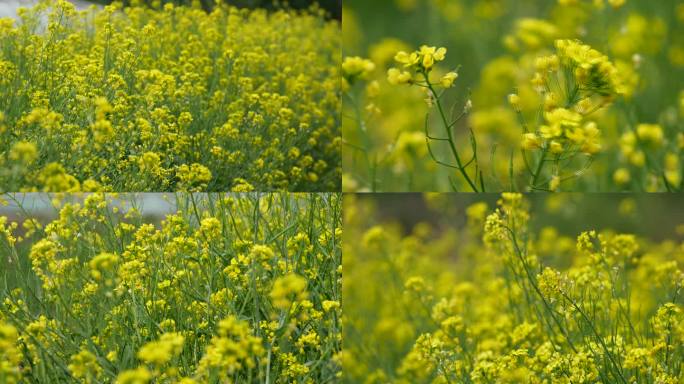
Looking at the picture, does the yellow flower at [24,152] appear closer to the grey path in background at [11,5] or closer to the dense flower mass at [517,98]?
the grey path in background at [11,5]

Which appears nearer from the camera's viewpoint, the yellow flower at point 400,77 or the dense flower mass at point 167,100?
the yellow flower at point 400,77

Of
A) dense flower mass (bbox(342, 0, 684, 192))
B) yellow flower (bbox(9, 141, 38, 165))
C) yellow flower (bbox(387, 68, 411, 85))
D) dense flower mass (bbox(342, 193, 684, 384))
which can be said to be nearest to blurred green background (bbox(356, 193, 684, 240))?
dense flower mass (bbox(342, 193, 684, 384))

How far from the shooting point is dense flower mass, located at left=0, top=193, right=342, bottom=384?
216 centimetres

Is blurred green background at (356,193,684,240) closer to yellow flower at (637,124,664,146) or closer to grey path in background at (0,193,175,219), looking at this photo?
yellow flower at (637,124,664,146)

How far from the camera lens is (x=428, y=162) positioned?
2945 mm

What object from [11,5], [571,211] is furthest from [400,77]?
[571,211]

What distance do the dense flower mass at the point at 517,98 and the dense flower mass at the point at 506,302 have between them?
16 cm

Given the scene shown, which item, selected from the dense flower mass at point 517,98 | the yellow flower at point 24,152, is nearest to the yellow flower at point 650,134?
the dense flower mass at point 517,98

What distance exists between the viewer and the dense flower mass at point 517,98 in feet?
7.15

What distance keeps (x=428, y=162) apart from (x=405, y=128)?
0.27m

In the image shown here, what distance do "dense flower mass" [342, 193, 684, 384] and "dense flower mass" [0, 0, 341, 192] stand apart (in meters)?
0.36

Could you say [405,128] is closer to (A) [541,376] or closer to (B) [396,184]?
(B) [396,184]

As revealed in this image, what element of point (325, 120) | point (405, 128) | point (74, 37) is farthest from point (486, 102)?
point (74, 37)

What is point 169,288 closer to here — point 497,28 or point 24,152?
point 24,152
